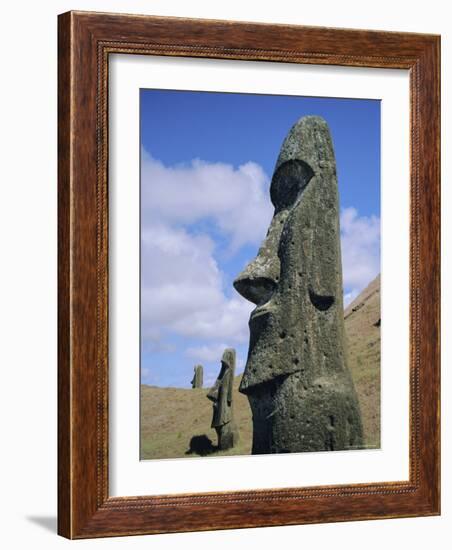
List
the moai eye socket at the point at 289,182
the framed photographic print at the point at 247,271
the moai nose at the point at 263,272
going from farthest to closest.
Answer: the moai eye socket at the point at 289,182 < the moai nose at the point at 263,272 < the framed photographic print at the point at 247,271

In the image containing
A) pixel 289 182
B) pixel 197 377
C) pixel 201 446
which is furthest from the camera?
pixel 289 182

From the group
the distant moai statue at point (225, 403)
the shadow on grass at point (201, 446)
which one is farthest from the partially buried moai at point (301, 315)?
the shadow on grass at point (201, 446)

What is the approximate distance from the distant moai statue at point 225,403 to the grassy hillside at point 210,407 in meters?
0.04

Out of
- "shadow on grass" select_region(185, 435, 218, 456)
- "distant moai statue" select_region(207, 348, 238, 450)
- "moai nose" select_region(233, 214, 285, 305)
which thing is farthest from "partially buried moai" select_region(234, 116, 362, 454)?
"shadow on grass" select_region(185, 435, 218, 456)

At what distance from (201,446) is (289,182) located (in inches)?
72.4

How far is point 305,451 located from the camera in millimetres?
8367

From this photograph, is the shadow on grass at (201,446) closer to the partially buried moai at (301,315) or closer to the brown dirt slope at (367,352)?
the partially buried moai at (301,315)

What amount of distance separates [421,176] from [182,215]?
5.09ft

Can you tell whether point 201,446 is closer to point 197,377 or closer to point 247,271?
point 197,377

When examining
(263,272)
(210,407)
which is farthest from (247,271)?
(210,407)

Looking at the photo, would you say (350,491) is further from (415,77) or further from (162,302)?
(415,77)

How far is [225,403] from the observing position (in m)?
8.80

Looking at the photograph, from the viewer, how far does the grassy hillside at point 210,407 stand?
793 cm

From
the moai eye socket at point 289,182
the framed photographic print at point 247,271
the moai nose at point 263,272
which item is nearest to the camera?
the framed photographic print at point 247,271
